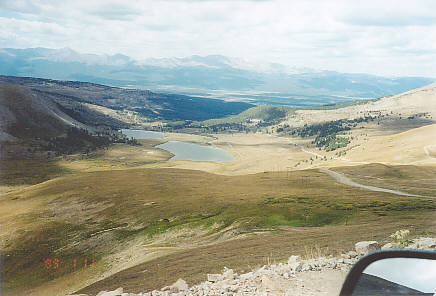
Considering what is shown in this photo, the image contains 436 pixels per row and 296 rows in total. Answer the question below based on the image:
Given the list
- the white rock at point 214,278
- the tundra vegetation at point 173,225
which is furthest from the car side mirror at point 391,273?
the tundra vegetation at point 173,225

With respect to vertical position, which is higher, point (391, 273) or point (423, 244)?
point (391, 273)

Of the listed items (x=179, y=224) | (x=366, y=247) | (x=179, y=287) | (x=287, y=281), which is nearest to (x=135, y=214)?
(x=179, y=224)

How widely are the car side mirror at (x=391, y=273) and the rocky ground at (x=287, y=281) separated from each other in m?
5.29

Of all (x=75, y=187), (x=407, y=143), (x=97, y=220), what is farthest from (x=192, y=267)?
(x=407, y=143)

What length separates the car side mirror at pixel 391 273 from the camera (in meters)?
4.84

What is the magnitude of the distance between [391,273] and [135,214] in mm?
52499

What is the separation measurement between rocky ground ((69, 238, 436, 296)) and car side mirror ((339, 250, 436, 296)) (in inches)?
208

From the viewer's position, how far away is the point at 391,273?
198 inches

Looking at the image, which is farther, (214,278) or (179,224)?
(179,224)

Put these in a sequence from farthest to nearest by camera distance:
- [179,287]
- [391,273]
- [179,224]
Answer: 1. [179,224]
2. [179,287]
3. [391,273]
